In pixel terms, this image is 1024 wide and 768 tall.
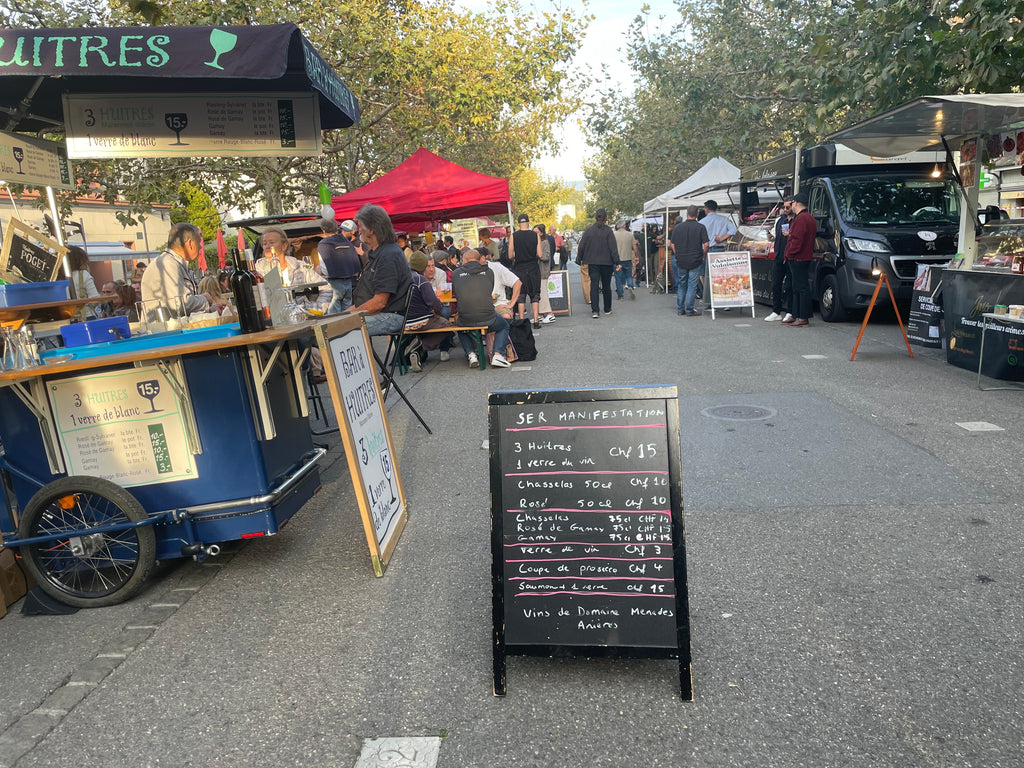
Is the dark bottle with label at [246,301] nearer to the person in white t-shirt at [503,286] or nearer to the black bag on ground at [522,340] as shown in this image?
the black bag on ground at [522,340]

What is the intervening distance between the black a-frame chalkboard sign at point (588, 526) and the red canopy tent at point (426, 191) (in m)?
9.25

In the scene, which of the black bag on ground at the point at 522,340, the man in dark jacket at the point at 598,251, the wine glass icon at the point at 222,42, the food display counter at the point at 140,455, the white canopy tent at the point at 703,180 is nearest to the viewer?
the food display counter at the point at 140,455

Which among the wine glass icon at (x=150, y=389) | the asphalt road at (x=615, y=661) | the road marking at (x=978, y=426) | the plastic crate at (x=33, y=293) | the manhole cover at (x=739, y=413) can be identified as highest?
the plastic crate at (x=33, y=293)

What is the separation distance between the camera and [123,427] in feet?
13.2

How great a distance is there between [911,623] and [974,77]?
369 inches

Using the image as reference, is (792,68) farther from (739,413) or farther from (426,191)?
(739,413)

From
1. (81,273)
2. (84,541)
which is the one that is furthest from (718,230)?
(84,541)

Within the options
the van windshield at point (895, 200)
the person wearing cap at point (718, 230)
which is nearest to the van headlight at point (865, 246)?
the van windshield at point (895, 200)

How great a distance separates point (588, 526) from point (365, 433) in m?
1.74

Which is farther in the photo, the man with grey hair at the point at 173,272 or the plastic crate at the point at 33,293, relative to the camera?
the man with grey hair at the point at 173,272

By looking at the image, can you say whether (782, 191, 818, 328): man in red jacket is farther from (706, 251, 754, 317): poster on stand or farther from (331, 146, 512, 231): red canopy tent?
(331, 146, 512, 231): red canopy tent

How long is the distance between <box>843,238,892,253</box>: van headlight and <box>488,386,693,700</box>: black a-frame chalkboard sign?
10.2 m

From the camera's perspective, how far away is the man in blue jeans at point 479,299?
32.4ft

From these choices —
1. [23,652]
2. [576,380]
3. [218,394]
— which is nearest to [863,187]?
[576,380]
